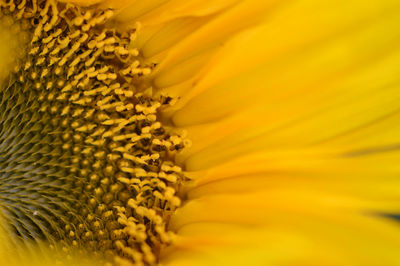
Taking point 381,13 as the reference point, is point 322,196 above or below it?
below

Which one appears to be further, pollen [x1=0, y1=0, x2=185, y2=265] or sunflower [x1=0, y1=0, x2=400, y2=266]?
pollen [x1=0, y1=0, x2=185, y2=265]

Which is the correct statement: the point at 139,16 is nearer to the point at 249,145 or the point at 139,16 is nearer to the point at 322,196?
the point at 249,145

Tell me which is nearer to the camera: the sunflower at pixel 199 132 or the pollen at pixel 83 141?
the sunflower at pixel 199 132

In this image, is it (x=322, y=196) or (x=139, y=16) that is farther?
(x=139, y=16)

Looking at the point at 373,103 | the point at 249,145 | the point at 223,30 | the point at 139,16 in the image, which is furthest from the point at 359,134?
the point at 139,16
